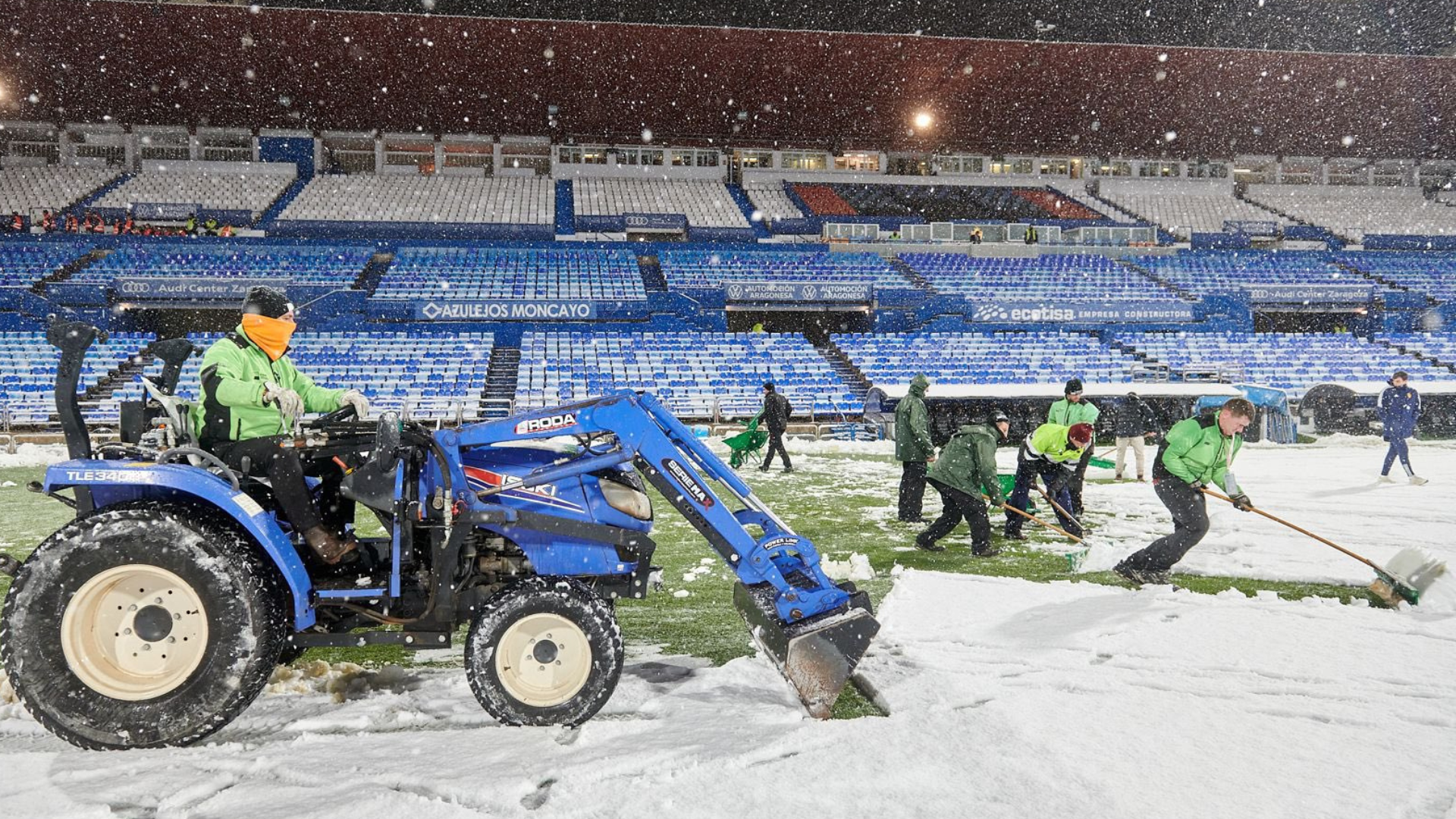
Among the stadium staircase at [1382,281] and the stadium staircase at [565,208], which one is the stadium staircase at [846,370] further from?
the stadium staircase at [1382,281]

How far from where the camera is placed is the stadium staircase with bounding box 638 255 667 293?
26.1 metres

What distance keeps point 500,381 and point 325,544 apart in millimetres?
17711

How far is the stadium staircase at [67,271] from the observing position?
22.5 meters

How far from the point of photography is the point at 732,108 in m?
32.3

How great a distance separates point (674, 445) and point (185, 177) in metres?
35.4

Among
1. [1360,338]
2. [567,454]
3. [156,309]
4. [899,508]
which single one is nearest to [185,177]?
[156,309]

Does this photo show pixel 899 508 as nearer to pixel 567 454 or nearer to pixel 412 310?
pixel 567 454

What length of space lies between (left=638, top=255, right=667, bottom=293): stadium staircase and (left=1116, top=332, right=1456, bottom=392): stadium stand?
13.7 m

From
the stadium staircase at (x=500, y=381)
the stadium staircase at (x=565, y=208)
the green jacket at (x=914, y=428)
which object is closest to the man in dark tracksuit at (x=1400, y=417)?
the green jacket at (x=914, y=428)

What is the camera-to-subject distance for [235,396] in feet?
11.2

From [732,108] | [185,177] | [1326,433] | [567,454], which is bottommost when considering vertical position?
[1326,433]

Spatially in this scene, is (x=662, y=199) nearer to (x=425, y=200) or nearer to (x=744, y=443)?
(x=425, y=200)

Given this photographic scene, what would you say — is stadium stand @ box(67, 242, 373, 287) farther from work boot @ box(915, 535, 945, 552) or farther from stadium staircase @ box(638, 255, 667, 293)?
work boot @ box(915, 535, 945, 552)

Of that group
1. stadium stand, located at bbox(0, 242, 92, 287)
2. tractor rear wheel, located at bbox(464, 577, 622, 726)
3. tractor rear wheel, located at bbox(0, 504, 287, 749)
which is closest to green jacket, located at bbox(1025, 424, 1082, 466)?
tractor rear wheel, located at bbox(464, 577, 622, 726)
